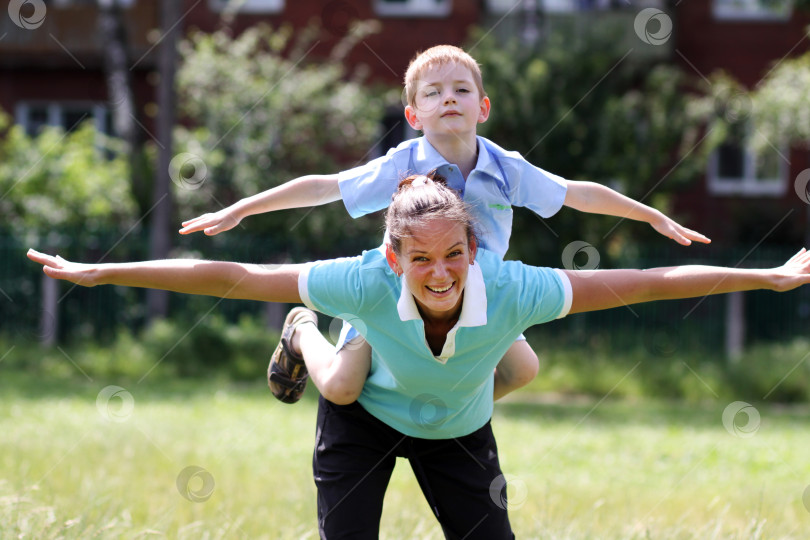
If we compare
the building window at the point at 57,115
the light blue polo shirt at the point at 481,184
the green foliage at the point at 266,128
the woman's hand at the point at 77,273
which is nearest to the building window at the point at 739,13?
the green foliage at the point at 266,128

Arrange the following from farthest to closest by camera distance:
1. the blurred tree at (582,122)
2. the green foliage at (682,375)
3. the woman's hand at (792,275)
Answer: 1. the blurred tree at (582,122)
2. the green foliage at (682,375)
3. the woman's hand at (792,275)

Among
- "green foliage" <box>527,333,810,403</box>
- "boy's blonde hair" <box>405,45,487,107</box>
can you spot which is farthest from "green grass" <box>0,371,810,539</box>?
"boy's blonde hair" <box>405,45,487,107</box>

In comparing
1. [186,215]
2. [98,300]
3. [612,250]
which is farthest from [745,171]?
[98,300]

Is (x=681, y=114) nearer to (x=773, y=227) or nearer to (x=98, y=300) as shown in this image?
(x=773, y=227)

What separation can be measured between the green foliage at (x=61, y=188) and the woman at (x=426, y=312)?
42.1 ft

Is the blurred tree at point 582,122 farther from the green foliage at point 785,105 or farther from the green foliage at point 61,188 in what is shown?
the green foliage at point 61,188

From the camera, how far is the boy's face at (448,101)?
4230mm

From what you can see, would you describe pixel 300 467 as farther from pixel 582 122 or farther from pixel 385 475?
pixel 582 122

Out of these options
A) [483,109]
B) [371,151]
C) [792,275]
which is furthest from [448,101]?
[371,151]

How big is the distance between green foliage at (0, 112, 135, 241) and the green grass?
4069 mm

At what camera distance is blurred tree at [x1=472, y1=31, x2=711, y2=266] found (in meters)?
14.6

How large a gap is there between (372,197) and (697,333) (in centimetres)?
1112

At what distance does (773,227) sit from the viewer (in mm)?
18344

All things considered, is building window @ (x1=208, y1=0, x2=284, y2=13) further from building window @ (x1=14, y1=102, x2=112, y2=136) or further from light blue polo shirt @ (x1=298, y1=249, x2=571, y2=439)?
light blue polo shirt @ (x1=298, y1=249, x2=571, y2=439)
